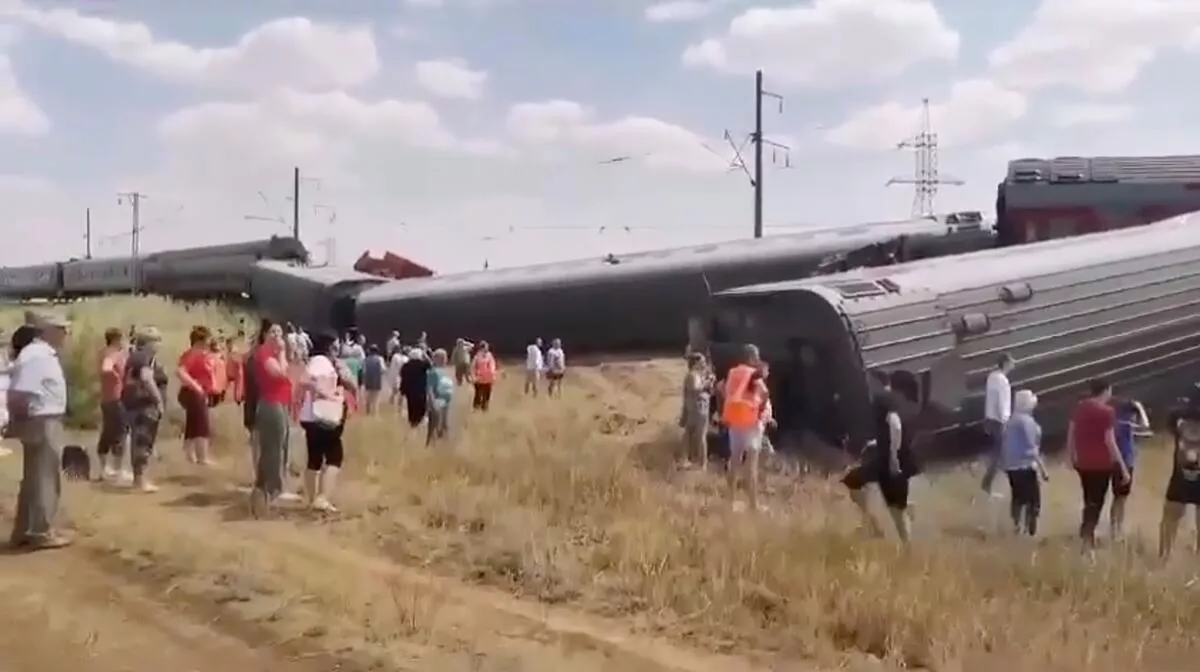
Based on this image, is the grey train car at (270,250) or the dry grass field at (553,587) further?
the grey train car at (270,250)

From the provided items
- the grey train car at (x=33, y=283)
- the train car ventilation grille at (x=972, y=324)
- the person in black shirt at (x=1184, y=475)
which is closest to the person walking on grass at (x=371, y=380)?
the train car ventilation grille at (x=972, y=324)

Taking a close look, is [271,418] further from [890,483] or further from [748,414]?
[890,483]

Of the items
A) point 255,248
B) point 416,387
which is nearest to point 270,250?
point 255,248

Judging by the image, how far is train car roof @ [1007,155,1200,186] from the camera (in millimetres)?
23938

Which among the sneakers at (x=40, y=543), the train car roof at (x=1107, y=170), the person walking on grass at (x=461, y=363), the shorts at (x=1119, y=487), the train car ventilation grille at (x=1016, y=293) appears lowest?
the sneakers at (x=40, y=543)

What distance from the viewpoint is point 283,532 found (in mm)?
9320

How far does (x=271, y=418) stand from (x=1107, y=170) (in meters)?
19.5

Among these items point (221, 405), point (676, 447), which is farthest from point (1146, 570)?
point (221, 405)

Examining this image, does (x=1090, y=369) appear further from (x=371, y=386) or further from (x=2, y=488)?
(x=2, y=488)

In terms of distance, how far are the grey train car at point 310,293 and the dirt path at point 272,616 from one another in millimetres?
21196

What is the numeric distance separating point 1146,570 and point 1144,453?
24.8ft

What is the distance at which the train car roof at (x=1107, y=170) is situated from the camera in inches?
942

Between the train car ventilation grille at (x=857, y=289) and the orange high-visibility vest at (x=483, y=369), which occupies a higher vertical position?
the train car ventilation grille at (x=857, y=289)

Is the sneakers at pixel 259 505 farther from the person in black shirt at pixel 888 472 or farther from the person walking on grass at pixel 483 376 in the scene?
the person walking on grass at pixel 483 376
